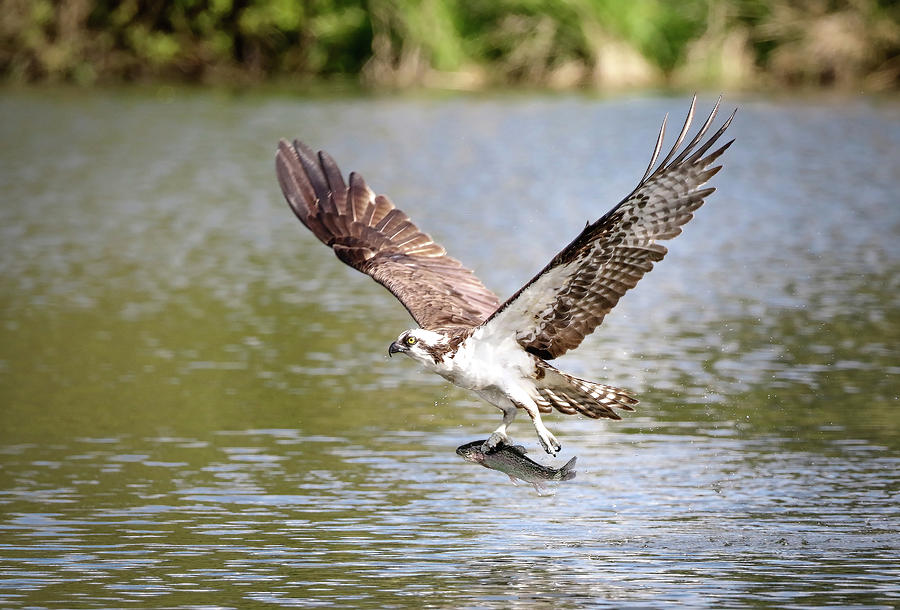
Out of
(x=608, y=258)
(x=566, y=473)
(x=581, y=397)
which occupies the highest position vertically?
(x=608, y=258)

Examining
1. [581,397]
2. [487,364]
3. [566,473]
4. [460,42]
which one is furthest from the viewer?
[460,42]

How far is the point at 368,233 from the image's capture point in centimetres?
1042

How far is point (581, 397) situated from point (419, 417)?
3.24m

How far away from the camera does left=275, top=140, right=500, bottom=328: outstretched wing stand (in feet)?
32.3

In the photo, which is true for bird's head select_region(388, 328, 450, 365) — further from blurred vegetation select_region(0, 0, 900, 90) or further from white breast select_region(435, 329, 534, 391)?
blurred vegetation select_region(0, 0, 900, 90)

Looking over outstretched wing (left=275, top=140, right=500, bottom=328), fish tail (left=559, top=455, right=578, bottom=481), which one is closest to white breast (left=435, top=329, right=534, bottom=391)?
fish tail (left=559, top=455, right=578, bottom=481)

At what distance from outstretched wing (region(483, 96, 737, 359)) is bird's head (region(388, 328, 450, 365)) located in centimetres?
25

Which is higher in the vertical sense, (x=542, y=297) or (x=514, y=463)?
(x=542, y=297)

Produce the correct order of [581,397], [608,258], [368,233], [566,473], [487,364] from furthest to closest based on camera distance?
[368,233] < [566,473] < [581,397] < [487,364] < [608,258]

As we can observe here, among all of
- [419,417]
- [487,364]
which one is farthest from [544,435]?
[419,417]

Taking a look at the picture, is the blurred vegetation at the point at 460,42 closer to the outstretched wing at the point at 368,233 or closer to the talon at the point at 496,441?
the outstretched wing at the point at 368,233

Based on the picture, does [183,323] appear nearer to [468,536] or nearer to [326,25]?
[468,536]

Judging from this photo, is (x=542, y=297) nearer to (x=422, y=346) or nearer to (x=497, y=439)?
(x=422, y=346)

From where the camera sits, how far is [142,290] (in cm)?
1741
